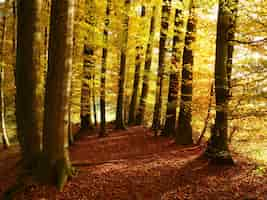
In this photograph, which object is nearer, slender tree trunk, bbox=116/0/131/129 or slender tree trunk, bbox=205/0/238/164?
slender tree trunk, bbox=205/0/238/164

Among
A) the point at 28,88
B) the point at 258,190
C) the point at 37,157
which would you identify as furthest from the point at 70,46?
the point at 258,190

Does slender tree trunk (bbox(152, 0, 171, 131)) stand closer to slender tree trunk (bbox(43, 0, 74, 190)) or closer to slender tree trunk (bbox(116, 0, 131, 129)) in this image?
slender tree trunk (bbox(116, 0, 131, 129))

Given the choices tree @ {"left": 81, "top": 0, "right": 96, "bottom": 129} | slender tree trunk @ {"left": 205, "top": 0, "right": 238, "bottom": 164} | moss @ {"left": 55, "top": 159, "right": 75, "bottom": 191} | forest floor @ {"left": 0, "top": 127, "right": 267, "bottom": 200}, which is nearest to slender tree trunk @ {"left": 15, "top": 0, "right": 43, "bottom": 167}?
moss @ {"left": 55, "top": 159, "right": 75, "bottom": 191}

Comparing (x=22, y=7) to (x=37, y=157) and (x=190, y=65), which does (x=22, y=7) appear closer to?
(x=37, y=157)

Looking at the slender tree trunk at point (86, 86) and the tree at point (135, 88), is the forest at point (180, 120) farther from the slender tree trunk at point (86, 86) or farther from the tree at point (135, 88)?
the tree at point (135, 88)

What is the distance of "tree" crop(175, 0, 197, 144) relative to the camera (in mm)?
10547

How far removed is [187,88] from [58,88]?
206 inches

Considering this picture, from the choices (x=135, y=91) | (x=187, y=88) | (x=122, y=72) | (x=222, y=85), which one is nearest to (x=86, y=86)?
(x=122, y=72)

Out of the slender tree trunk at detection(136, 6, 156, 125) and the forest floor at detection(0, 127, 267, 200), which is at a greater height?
the slender tree trunk at detection(136, 6, 156, 125)

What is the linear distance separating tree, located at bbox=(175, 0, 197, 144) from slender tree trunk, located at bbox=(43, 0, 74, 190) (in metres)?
4.80

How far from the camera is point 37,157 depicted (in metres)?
8.01

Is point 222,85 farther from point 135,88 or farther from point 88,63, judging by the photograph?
point 135,88

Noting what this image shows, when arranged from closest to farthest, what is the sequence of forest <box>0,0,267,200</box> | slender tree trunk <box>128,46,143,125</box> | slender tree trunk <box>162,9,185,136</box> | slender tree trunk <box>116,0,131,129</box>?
forest <box>0,0,267,200</box>
slender tree trunk <box>162,9,185,136</box>
slender tree trunk <box>116,0,131,129</box>
slender tree trunk <box>128,46,143,125</box>

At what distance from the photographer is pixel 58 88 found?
270 inches
